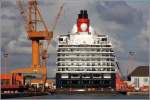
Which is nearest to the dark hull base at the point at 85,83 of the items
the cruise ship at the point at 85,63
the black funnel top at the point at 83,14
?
the cruise ship at the point at 85,63

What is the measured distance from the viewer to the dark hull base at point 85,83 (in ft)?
267

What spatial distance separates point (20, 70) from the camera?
265 feet

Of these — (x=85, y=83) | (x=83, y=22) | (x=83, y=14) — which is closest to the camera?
(x=85, y=83)

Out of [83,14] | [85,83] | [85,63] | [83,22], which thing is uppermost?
[83,14]

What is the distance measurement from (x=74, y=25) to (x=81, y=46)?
22.2 feet

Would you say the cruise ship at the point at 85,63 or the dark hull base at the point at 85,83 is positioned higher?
the cruise ship at the point at 85,63

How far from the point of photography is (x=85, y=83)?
81625mm

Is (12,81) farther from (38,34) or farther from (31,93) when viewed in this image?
(38,34)

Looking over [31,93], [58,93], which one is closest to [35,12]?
[58,93]

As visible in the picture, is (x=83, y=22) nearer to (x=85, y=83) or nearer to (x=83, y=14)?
(x=83, y=14)

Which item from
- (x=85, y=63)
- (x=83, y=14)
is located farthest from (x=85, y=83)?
(x=83, y=14)

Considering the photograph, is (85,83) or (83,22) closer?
(85,83)

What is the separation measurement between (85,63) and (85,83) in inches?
127

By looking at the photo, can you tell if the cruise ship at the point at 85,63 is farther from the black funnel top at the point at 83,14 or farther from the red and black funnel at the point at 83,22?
Result: the black funnel top at the point at 83,14
